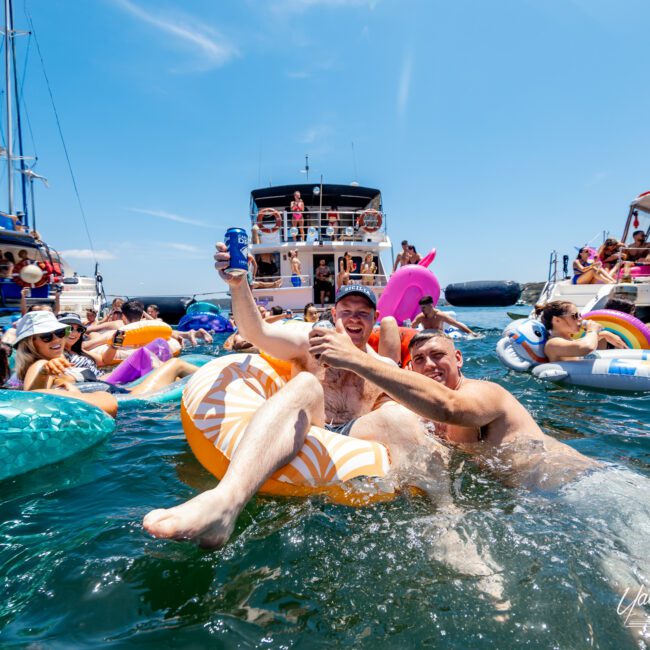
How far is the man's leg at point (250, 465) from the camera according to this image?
149cm

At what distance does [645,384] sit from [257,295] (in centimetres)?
1179

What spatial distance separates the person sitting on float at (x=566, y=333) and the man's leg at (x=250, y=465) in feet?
14.5

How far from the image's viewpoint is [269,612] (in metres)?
1.48

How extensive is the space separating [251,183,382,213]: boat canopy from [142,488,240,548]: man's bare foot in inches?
655

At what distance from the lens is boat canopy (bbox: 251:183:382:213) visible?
17.5m

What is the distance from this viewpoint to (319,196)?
17594 millimetres

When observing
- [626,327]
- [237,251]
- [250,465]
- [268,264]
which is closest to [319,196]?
[268,264]

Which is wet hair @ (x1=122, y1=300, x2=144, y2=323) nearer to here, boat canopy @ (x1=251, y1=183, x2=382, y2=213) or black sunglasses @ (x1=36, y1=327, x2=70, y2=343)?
black sunglasses @ (x1=36, y1=327, x2=70, y2=343)

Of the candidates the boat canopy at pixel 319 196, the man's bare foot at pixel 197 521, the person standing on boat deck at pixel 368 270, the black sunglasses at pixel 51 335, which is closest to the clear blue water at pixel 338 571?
the man's bare foot at pixel 197 521

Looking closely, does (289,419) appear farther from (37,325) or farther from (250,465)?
(37,325)

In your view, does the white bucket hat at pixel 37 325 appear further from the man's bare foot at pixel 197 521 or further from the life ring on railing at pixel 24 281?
the life ring on railing at pixel 24 281

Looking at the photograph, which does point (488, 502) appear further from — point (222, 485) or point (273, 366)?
point (273, 366)

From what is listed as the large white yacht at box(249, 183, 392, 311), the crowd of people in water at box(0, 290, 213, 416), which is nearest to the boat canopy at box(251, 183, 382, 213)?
the large white yacht at box(249, 183, 392, 311)

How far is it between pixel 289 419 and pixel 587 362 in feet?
16.0
